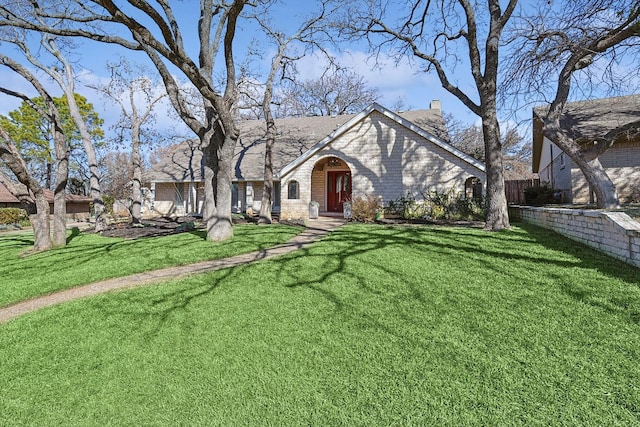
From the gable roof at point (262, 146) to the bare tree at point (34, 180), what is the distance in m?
10.1

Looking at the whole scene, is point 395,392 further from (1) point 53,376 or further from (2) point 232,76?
(2) point 232,76

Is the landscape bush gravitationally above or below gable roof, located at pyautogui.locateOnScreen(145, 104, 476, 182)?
below

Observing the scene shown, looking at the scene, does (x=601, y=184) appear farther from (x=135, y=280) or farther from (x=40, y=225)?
(x=40, y=225)

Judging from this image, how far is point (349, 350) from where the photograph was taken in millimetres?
3443

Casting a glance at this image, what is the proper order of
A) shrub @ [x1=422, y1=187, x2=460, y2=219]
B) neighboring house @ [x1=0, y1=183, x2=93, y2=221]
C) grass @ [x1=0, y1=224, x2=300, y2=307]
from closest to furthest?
grass @ [x1=0, y1=224, x2=300, y2=307]
shrub @ [x1=422, y1=187, x2=460, y2=219]
neighboring house @ [x1=0, y1=183, x2=93, y2=221]

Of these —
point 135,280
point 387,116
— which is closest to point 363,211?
point 387,116

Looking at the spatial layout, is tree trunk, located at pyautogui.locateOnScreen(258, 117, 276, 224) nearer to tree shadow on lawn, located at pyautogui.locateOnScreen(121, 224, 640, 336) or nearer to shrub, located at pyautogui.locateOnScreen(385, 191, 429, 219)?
shrub, located at pyautogui.locateOnScreen(385, 191, 429, 219)

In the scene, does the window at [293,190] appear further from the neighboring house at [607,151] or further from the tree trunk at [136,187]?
the neighboring house at [607,151]

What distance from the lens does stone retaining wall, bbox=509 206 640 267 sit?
4918 mm

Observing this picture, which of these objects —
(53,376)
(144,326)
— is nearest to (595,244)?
(144,326)

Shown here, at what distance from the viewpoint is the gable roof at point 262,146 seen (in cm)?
2064

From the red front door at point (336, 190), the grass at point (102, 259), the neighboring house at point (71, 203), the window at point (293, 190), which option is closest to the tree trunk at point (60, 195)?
the grass at point (102, 259)

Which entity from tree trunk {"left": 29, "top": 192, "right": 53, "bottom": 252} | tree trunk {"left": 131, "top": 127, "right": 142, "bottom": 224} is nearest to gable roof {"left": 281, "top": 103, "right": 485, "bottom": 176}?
tree trunk {"left": 131, "top": 127, "right": 142, "bottom": 224}

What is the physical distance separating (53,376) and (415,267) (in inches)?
203
